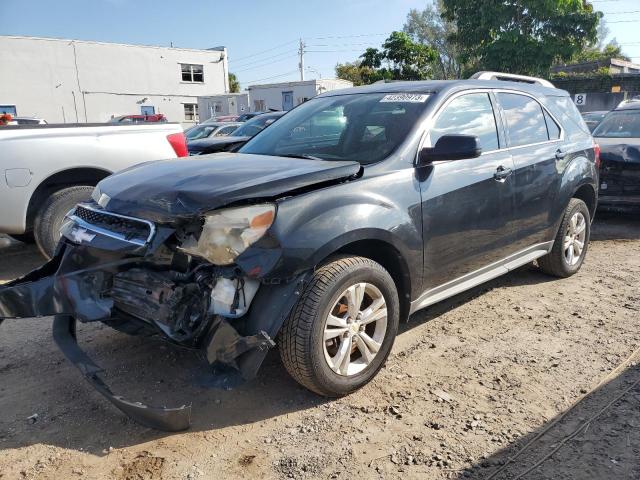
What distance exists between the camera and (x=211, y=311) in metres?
2.76

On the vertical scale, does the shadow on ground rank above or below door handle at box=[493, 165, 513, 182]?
below

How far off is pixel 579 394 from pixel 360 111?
2399mm

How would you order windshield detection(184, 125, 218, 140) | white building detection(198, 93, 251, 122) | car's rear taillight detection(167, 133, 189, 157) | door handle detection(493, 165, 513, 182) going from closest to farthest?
door handle detection(493, 165, 513, 182), car's rear taillight detection(167, 133, 189, 157), windshield detection(184, 125, 218, 140), white building detection(198, 93, 251, 122)

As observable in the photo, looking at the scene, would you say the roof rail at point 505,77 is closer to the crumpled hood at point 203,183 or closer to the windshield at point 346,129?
the windshield at point 346,129

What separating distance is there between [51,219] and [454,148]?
13.3 ft

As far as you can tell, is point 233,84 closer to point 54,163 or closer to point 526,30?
point 526,30

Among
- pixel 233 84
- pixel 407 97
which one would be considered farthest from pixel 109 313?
pixel 233 84

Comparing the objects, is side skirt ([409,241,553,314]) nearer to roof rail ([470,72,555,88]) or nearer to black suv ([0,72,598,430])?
black suv ([0,72,598,430])

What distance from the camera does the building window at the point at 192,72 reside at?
42469 millimetres

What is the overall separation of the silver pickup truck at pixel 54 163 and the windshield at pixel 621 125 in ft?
22.2

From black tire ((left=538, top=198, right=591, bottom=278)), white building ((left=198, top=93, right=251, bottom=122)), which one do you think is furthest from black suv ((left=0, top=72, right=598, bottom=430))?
white building ((left=198, top=93, right=251, bottom=122))

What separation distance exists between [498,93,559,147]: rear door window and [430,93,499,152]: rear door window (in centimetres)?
22

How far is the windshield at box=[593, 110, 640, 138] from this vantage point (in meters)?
8.27

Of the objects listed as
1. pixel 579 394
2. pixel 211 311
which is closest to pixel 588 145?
pixel 579 394
